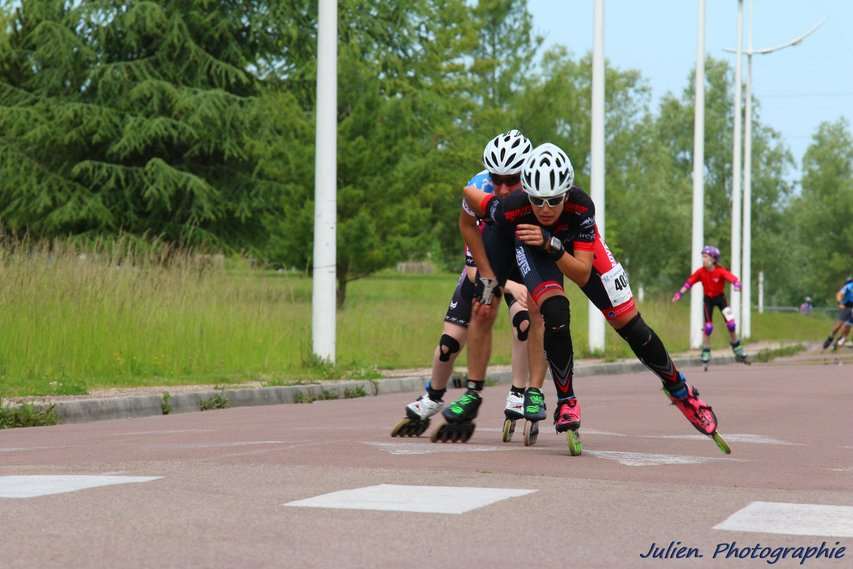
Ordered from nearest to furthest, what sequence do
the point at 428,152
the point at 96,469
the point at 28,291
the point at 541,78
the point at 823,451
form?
the point at 96,469, the point at 823,451, the point at 28,291, the point at 428,152, the point at 541,78

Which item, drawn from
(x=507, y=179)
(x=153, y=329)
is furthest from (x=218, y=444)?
(x=153, y=329)

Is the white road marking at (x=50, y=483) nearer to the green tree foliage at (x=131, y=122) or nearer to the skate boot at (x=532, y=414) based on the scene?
the skate boot at (x=532, y=414)

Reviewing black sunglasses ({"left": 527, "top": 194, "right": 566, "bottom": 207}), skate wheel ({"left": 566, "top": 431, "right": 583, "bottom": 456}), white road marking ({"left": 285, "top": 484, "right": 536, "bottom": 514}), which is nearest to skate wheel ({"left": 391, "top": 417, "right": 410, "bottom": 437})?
skate wheel ({"left": 566, "top": 431, "right": 583, "bottom": 456})

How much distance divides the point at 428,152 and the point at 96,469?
197 ft

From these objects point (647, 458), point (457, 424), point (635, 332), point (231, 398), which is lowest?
point (231, 398)

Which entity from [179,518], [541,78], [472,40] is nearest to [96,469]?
[179,518]

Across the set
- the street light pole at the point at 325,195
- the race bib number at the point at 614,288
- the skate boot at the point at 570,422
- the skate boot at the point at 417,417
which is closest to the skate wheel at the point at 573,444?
the skate boot at the point at 570,422

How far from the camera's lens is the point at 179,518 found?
255 inches

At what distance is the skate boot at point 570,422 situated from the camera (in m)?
9.34

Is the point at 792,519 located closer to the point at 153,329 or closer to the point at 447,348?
the point at 447,348

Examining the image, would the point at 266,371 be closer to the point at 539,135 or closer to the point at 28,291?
the point at 28,291

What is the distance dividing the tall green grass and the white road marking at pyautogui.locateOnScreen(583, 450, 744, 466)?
7061 mm

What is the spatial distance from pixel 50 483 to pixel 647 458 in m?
3.42

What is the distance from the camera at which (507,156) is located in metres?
9.84
